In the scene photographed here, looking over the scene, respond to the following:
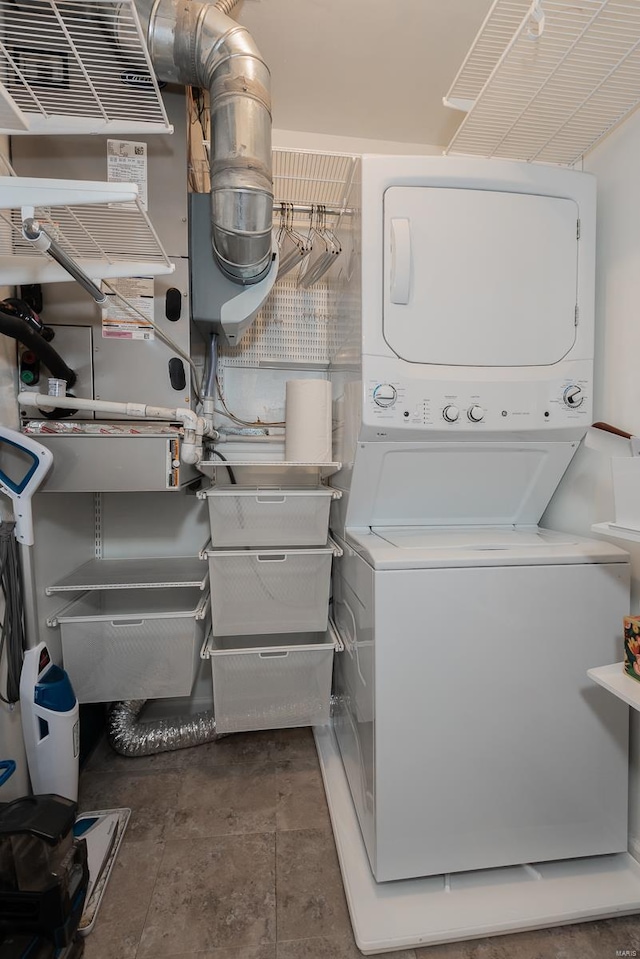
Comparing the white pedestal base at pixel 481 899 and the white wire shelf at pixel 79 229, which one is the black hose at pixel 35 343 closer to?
the white wire shelf at pixel 79 229

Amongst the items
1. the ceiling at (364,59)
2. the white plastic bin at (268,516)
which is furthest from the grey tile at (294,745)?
the ceiling at (364,59)

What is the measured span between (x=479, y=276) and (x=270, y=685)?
1515mm

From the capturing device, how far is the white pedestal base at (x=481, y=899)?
3.37 ft

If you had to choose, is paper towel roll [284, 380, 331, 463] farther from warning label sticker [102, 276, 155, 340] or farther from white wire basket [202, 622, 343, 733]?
white wire basket [202, 622, 343, 733]

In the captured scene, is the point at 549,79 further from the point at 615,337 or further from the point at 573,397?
the point at 573,397

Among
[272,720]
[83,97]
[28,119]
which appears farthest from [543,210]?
[272,720]

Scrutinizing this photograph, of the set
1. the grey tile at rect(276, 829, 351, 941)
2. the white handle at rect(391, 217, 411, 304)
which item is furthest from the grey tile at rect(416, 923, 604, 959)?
the white handle at rect(391, 217, 411, 304)

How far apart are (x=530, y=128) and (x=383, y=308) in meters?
0.79

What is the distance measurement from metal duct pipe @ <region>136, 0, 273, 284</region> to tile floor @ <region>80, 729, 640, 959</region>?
1867mm

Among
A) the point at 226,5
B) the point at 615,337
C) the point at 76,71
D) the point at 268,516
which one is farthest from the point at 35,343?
the point at 615,337

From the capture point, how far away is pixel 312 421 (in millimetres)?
1586

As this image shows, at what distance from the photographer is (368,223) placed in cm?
124

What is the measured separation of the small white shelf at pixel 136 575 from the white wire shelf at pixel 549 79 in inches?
68.5

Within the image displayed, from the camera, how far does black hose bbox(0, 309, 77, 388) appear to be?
1.04 m
